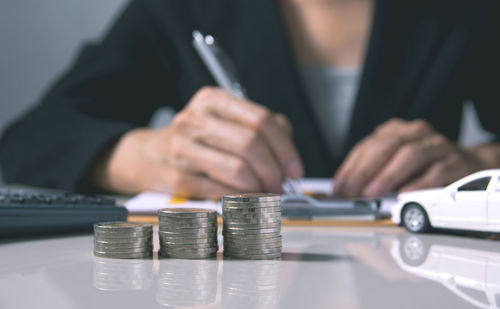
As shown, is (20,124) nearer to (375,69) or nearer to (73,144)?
(73,144)

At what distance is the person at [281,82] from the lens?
1.07m

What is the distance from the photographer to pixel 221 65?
0.92 meters

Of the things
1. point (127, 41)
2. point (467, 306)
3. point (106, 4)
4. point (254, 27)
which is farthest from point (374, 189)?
point (106, 4)

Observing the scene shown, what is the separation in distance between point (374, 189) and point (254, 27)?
2.16ft

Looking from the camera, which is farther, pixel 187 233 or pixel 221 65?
pixel 221 65

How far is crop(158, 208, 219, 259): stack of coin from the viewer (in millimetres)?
447

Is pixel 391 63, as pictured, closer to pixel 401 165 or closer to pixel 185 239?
pixel 401 165

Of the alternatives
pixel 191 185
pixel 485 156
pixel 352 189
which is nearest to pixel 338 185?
pixel 352 189

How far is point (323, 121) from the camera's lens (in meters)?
1.39

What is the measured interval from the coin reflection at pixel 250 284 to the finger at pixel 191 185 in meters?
0.43

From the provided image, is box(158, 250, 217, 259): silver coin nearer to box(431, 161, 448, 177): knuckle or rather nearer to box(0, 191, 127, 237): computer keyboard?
box(0, 191, 127, 237): computer keyboard

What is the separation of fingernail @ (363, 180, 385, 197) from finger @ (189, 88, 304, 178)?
0.39ft

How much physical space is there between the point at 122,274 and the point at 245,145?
1.57 ft

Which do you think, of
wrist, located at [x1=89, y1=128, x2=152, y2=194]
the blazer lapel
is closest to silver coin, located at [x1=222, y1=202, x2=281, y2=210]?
wrist, located at [x1=89, y1=128, x2=152, y2=194]
